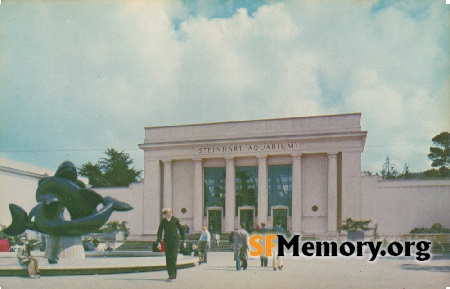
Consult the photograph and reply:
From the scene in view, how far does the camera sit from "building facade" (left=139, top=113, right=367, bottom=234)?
40062 mm

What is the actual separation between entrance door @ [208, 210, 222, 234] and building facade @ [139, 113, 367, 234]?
8cm

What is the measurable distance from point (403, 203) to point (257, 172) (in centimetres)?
1153

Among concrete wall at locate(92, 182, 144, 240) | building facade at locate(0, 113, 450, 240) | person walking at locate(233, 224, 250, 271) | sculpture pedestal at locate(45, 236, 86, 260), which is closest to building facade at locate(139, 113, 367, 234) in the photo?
building facade at locate(0, 113, 450, 240)

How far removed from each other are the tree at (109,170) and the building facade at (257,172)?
27.5 ft

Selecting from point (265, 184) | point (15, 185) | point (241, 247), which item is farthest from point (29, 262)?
point (265, 184)

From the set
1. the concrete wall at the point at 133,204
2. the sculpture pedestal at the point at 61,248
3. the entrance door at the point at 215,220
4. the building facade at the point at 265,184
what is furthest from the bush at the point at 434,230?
the sculpture pedestal at the point at 61,248

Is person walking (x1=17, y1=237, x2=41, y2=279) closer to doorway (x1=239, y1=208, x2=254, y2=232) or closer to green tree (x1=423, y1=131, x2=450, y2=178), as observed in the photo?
doorway (x1=239, y1=208, x2=254, y2=232)

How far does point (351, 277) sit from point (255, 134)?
94.2 ft

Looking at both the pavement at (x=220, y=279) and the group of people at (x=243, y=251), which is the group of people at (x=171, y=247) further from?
the pavement at (x=220, y=279)

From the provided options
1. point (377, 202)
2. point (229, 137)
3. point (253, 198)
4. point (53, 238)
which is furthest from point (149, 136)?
point (53, 238)

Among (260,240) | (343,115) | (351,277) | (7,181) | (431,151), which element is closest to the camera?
(351,277)

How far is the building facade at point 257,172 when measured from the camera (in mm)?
40062

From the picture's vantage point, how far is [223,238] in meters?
39.9

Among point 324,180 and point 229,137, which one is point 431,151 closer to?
point 324,180
